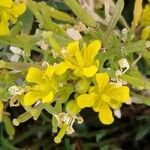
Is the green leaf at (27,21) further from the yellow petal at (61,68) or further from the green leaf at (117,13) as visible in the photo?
the yellow petal at (61,68)

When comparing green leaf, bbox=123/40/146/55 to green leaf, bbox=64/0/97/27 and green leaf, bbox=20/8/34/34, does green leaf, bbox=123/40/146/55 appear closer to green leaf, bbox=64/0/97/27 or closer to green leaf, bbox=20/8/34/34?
green leaf, bbox=64/0/97/27

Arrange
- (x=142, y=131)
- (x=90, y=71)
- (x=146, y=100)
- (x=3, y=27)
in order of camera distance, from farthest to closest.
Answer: (x=142, y=131), (x=146, y=100), (x=3, y=27), (x=90, y=71)

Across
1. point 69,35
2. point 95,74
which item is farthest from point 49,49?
point 95,74

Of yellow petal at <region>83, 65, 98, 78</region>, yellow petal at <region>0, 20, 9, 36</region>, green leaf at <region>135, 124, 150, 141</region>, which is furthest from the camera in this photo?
green leaf at <region>135, 124, 150, 141</region>

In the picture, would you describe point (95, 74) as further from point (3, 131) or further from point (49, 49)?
point (3, 131)

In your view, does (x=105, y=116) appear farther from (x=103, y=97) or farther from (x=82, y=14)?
(x=82, y=14)

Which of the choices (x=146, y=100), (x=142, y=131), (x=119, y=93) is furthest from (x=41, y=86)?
(x=142, y=131)

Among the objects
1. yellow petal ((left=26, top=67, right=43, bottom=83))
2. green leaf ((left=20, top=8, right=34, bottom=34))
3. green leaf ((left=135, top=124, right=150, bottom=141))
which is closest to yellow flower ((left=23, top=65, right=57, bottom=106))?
yellow petal ((left=26, top=67, right=43, bottom=83))

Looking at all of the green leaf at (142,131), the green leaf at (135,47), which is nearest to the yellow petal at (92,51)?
the green leaf at (135,47)
